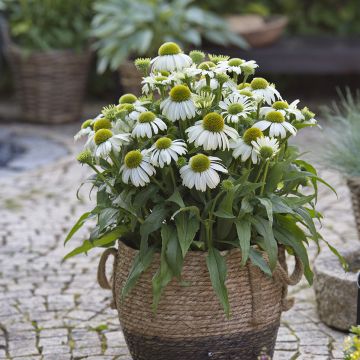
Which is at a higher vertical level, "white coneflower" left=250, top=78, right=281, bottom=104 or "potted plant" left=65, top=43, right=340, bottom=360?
"white coneflower" left=250, top=78, right=281, bottom=104

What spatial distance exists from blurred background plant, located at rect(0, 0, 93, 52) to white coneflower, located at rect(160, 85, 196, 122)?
14.4 ft

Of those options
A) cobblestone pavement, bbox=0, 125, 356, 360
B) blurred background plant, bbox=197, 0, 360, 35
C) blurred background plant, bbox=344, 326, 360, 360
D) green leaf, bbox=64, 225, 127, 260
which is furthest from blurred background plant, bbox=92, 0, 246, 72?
blurred background plant, bbox=344, 326, 360, 360

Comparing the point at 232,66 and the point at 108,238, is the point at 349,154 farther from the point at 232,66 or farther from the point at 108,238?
the point at 108,238

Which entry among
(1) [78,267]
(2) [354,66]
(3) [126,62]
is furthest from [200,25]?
(1) [78,267]

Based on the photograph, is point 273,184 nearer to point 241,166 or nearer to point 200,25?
point 241,166

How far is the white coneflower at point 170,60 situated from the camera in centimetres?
300

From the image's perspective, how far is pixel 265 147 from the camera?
281 centimetres

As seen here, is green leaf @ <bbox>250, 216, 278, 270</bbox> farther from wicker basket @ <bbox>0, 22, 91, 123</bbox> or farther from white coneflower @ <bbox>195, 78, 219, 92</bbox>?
wicker basket @ <bbox>0, 22, 91, 123</bbox>

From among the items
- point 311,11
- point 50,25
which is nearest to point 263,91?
point 50,25

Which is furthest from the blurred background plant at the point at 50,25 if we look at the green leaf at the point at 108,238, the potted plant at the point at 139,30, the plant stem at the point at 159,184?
the plant stem at the point at 159,184

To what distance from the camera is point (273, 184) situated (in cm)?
298

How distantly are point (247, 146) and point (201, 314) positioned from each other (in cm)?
59

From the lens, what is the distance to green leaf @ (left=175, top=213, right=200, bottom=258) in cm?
281

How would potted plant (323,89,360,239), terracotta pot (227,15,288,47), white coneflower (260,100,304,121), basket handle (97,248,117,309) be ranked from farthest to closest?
terracotta pot (227,15,288,47), potted plant (323,89,360,239), basket handle (97,248,117,309), white coneflower (260,100,304,121)
